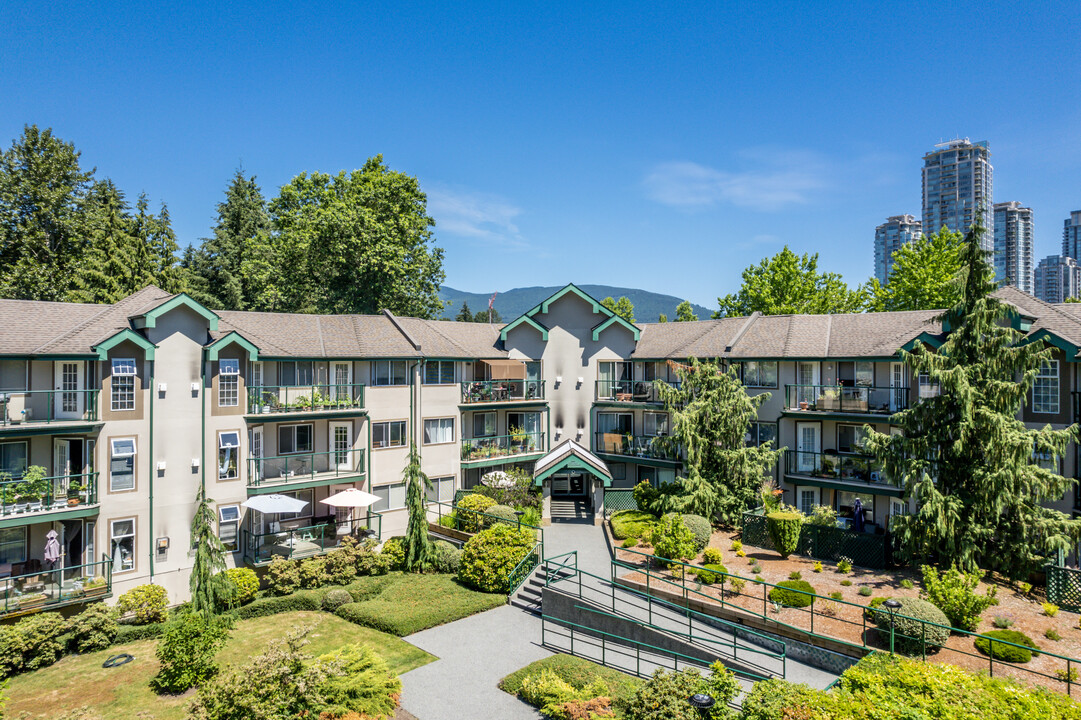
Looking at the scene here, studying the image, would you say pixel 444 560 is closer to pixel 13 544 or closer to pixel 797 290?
pixel 13 544

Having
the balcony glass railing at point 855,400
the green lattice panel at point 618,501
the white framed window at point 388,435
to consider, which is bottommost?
the green lattice panel at point 618,501

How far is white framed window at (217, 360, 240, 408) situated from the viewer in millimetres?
26453

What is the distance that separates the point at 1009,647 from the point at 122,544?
29.1m

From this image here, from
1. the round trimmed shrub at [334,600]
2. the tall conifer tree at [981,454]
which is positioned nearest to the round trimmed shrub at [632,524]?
the tall conifer tree at [981,454]

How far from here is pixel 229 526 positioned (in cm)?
2667

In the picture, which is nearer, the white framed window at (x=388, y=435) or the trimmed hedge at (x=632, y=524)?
the trimmed hedge at (x=632, y=524)

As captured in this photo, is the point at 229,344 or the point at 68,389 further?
the point at 229,344

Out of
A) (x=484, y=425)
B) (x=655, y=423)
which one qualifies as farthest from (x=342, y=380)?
(x=655, y=423)

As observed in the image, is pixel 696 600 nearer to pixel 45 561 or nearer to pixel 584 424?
pixel 584 424

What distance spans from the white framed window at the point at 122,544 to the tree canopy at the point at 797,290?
45.0 m

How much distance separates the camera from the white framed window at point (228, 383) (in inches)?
1041

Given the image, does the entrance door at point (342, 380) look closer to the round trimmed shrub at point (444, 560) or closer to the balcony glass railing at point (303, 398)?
the balcony glass railing at point (303, 398)

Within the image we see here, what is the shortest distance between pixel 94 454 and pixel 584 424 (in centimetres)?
2355

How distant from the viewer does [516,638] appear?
21.5 metres
